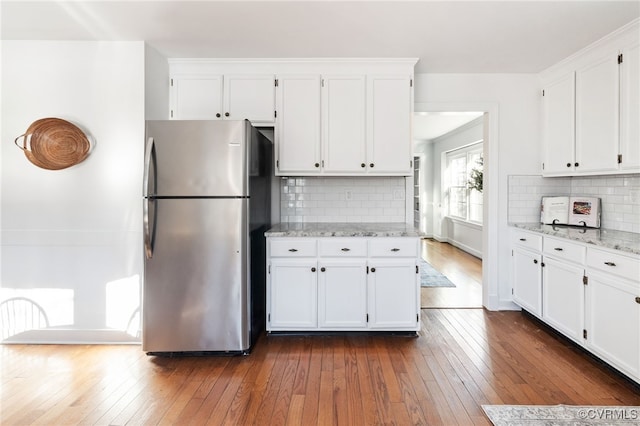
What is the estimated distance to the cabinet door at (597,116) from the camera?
247 cm

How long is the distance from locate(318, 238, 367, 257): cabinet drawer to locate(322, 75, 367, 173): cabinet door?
733 millimetres

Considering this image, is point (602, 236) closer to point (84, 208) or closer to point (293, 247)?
point (293, 247)

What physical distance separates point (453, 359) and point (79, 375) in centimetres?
259

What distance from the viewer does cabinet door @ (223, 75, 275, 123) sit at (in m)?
2.96

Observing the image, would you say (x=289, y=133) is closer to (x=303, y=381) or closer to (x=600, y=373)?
(x=303, y=381)

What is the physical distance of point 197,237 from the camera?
2.33 meters

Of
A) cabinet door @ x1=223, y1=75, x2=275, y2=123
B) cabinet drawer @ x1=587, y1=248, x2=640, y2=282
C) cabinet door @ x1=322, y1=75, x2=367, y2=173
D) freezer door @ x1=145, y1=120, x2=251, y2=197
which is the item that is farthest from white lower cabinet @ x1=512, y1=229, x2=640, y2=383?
cabinet door @ x1=223, y1=75, x2=275, y2=123

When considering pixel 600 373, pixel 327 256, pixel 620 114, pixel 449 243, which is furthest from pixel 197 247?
pixel 449 243

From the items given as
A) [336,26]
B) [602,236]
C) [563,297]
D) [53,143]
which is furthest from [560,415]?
[53,143]

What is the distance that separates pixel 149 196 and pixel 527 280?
3.29 metres

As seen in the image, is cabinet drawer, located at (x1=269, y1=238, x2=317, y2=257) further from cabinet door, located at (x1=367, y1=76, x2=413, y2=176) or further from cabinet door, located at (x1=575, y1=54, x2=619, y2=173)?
cabinet door, located at (x1=575, y1=54, x2=619, y2=173)

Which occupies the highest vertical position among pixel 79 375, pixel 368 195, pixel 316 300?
pixel 368 195

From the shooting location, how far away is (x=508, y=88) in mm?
3299

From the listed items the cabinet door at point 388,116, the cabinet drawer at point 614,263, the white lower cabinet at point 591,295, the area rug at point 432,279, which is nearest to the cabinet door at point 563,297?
the white lower cabinet at point 591,295
